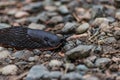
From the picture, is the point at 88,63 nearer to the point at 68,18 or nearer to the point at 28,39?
the point at 28,39

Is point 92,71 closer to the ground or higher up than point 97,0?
closer to the ground

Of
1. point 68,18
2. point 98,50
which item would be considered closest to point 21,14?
point 68,18

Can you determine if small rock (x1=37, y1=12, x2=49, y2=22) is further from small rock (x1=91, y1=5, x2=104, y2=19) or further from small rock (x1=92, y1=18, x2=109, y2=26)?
small rock (x1=92, y1=18, x2=109, y2=26)

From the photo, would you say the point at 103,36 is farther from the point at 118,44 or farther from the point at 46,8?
the point at 46,8

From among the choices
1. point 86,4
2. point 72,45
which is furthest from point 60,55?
point 86,4

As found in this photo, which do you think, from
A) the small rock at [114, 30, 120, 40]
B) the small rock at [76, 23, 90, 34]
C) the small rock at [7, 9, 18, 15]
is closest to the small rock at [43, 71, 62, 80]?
the small rock at [114, 30, 120, 40]

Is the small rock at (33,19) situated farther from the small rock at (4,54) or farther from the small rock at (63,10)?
the small rock at (4,54)

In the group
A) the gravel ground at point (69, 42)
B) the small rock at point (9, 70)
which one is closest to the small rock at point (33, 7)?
the gravel ground at point (69, 42)
